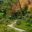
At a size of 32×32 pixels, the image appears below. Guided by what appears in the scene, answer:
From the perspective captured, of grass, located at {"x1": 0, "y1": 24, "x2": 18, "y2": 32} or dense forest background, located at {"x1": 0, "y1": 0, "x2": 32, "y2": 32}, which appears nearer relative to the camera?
grass, located at {"x1": 0, "y1": 24, "x2": 18, "y2": 32}

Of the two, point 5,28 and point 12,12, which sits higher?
point 12,12

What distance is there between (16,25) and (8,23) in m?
0.22

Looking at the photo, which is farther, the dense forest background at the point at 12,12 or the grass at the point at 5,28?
the dense forest background at the point at 12,12

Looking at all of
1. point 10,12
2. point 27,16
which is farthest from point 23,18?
point 10,12

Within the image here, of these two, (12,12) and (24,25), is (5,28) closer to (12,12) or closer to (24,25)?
(24,25)

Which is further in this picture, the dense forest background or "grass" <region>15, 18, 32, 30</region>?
the dense forest background

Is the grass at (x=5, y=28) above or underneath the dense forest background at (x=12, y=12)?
underneath

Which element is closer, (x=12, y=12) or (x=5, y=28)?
(x=5, y=28)

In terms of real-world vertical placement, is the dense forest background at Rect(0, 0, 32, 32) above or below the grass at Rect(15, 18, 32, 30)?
above

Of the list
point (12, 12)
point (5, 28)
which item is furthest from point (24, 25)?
point (12, 12)

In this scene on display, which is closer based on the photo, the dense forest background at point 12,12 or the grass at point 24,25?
the grass at point 24,25

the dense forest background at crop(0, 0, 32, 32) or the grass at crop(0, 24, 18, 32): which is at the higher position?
the dense forest background at crop(0, 0, 32, 32)

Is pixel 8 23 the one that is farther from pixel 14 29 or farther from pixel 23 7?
pixel 23 7

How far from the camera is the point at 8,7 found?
3035 mm
